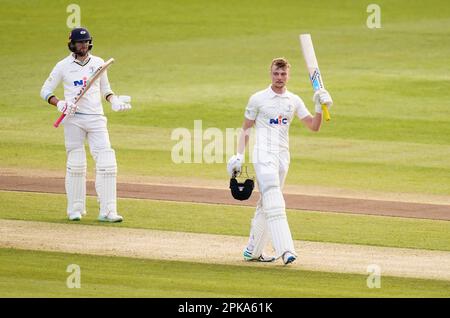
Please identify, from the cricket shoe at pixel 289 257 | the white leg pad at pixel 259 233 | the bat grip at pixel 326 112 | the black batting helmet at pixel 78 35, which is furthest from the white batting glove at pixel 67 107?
the cricket shoe at pixel 289 257

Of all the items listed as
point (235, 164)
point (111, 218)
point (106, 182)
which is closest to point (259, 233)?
point (235, 164)

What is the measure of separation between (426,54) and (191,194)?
47.2 ft

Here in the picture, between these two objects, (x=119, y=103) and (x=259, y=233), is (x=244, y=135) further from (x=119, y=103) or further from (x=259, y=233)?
(x=119, y=103)

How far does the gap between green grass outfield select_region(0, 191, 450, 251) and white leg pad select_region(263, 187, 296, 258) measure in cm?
160

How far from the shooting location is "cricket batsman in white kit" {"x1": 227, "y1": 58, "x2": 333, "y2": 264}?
12.6 m

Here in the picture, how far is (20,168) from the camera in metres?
19.1

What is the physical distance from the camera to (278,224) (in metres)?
12.5

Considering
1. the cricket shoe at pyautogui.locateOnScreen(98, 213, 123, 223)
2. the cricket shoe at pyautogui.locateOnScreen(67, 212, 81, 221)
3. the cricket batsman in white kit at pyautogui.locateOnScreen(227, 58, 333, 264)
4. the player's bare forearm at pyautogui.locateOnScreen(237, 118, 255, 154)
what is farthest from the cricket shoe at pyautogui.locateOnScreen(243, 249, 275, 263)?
the cricket shoe at pyautogui.locateOnScreen(67, 212, 81, 221)

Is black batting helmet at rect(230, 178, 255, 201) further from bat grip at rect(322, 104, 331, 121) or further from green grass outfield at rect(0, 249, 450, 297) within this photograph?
bat grip at rect(322, 104, 331, 121)

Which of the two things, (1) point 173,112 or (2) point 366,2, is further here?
(2) point 366,2

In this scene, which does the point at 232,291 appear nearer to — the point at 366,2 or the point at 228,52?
the point at 228,52

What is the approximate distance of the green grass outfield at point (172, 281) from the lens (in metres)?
11.2
